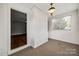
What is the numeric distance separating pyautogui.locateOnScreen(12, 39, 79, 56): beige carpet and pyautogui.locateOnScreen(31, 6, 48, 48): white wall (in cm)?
11

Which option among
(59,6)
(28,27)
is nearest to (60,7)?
(59,6)

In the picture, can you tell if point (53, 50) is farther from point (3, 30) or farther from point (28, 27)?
point (3, 30)

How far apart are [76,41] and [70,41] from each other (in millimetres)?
112

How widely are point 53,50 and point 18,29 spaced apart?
0.82 meters

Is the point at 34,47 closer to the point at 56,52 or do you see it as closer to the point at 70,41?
the point at 56,52

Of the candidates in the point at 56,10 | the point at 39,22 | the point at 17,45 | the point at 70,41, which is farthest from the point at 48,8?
the point at 17,45

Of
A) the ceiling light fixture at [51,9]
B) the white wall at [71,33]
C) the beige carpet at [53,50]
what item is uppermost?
the ceiling light fixture at [51,9]

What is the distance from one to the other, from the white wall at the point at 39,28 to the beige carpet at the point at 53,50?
0.11m

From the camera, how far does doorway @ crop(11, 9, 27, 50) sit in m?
1.67

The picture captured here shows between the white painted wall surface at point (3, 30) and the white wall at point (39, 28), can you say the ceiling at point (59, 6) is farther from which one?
the white painted wall surface at point (3, 30)

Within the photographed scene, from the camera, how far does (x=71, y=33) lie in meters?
1.74

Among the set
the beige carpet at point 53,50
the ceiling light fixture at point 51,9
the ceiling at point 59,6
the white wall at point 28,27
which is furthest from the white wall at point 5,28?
the ceiling light fixture at point 51,9

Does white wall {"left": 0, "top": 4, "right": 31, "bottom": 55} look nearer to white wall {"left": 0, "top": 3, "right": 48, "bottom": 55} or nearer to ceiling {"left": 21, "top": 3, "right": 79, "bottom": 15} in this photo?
white wall {"left": 0, "top": 3, "right": 48, "bottom": 55}

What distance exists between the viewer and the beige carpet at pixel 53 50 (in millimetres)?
1708
